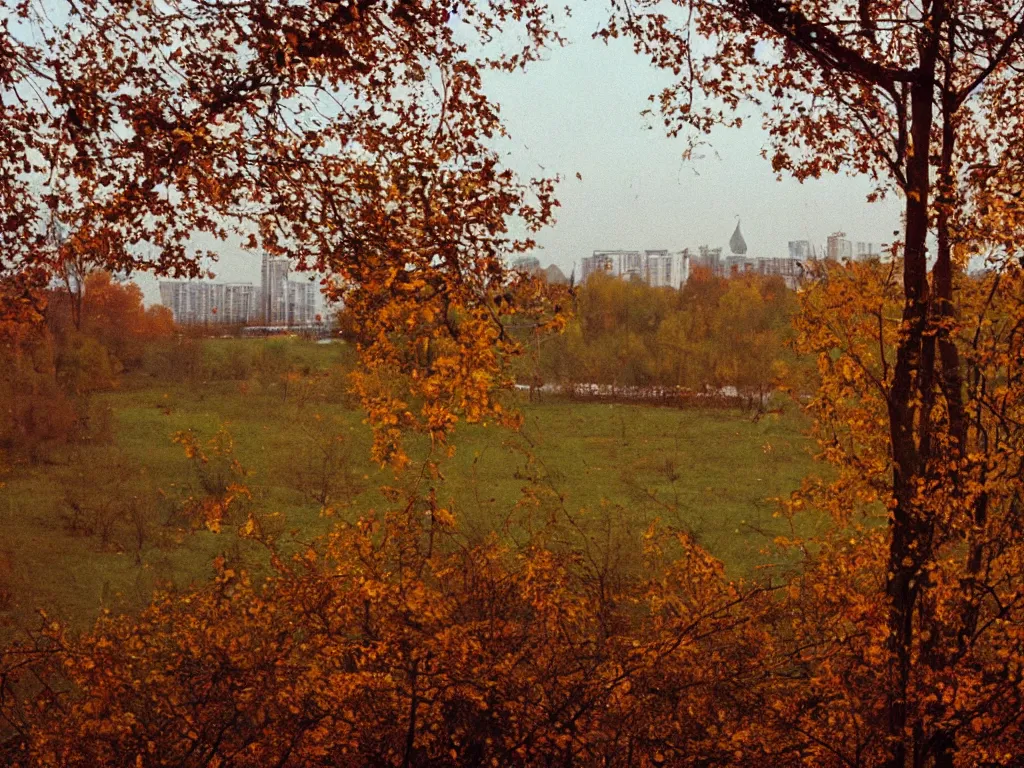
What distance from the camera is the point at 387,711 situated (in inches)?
161

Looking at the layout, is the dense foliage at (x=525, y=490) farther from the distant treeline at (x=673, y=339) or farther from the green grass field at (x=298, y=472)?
the distant treeline at (x=673, y=339)

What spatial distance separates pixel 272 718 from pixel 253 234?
8.14ft

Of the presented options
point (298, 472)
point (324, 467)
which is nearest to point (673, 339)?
point (324, 467)

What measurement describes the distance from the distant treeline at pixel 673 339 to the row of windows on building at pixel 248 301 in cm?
488

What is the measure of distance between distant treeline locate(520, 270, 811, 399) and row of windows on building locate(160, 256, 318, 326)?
16.0 feet

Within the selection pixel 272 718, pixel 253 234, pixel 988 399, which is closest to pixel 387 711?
pixel 272 718

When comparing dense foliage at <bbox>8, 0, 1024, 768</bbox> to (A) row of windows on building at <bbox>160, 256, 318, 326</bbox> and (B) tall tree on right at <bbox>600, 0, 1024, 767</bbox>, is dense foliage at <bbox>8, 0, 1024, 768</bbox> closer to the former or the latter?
(B) tall tree on right at <bbox>600, 0, 1024, 767</bbox>

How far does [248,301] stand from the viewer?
9.73m

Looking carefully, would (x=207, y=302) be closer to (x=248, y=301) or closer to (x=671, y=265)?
(x=248, y=301)

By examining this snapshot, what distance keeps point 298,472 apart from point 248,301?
2.31m

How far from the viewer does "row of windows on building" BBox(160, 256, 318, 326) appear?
8734mm

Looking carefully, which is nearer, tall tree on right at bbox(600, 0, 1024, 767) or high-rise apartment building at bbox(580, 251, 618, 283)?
tall tree on right at bbox(600, 0, 1024, 767)

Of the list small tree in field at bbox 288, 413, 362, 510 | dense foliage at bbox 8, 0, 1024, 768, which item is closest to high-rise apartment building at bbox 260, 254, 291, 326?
small tree in field at bbox 288, 413, 362, 510

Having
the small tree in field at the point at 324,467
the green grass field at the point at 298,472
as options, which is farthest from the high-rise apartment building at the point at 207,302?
the small tree in field at the point at 324,467
